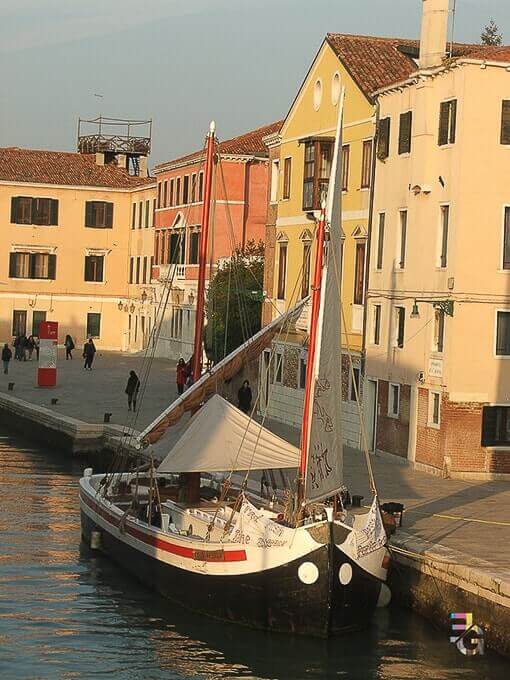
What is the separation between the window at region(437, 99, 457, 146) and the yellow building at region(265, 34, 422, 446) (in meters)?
4.85

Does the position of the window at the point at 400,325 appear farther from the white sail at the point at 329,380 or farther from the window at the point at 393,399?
the white sail at the point at 329,380

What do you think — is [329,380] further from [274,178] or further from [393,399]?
[274,178]

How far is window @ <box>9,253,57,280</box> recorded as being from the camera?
9238 centimetres

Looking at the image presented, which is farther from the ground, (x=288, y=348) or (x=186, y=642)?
(x=288, y=348)

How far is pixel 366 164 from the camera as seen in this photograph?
140ft

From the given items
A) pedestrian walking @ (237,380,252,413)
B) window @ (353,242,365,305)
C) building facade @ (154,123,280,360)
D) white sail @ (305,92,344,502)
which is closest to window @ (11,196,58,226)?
building facade @ (154,123,280,360)

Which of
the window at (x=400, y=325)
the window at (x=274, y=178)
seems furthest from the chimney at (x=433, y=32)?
the window at (x=274, y=178)

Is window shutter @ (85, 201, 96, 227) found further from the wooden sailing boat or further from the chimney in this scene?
the wooden sailing boat

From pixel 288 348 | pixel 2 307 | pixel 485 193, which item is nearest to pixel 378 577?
pixel 485 193

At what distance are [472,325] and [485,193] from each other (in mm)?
3373

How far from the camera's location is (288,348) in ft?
161

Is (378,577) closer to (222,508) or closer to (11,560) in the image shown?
(222,508)

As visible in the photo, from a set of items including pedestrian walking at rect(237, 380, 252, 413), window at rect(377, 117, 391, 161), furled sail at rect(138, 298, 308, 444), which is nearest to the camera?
furled sail at rect(138, 298, 308, 444)

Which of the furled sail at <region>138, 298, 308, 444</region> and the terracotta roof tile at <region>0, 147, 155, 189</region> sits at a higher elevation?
the terracotta roof tile at <region>0, 147, 155, 189</region>
